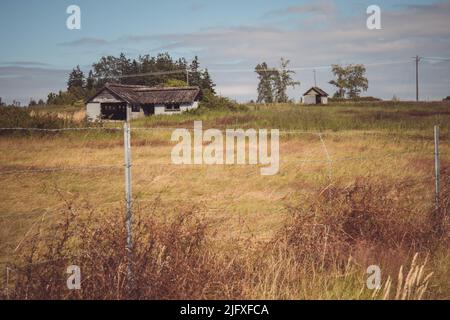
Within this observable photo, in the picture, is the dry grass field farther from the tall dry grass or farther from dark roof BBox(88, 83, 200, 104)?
dark roof BBox(88, 83, 200, 104)

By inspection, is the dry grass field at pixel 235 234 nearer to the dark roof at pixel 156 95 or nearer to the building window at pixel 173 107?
the dark roof at pixel 156 95

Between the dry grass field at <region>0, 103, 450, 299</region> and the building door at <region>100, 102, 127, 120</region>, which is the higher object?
the building door at <region>100, 102, 127, 120</region>

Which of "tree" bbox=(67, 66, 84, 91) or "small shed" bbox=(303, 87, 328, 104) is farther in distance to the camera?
"tree" bbox=(67, 66, 84, 91)

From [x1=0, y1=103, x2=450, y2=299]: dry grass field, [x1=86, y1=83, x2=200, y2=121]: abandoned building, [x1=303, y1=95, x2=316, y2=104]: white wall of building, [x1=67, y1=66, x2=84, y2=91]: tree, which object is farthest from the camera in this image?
[x1=67, y1=66, x2=84, y2=91]: tree

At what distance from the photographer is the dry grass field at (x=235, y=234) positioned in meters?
3.87

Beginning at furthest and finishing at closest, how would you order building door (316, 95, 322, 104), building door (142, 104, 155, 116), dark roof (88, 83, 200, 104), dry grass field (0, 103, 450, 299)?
1. building door (316, 95, 322, 104)
2. building door (142, 104, 155, 116)
3. dark roof (88, 83, 200, 104)
4. dry grass field (0, 103, 450, 299)

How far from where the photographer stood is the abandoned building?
44656 mm

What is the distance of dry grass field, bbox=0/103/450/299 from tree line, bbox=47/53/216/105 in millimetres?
38101

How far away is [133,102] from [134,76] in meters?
60.1

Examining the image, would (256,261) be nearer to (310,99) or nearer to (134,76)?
(310,99)

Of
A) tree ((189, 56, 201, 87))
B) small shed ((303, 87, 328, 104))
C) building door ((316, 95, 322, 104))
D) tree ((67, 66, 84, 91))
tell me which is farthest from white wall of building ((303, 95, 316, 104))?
tree ((67, 66, 84, 91))

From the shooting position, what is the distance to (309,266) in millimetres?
4578

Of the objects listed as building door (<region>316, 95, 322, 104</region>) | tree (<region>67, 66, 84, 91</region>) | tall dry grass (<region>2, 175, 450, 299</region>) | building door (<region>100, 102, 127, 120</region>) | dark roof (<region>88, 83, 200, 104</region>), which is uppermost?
tree (<region>67, 66, 84, 91</region>)
